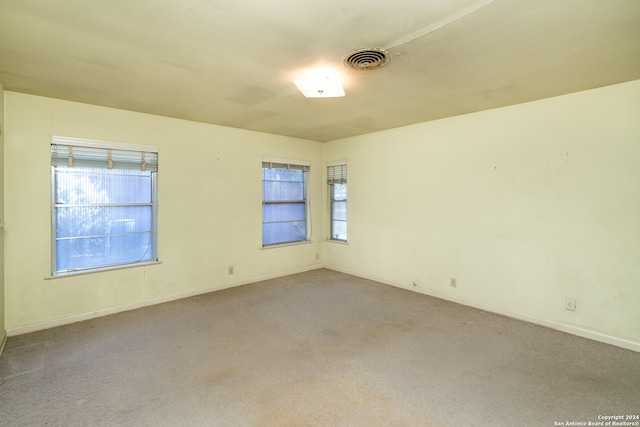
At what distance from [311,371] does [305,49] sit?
2.42 m

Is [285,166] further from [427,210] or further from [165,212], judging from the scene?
[427,210]

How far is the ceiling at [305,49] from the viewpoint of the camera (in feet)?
5.45

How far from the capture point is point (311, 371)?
92.4 inches

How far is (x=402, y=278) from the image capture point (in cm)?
450

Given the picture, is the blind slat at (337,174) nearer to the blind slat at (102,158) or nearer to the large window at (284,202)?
the large window at (284,202)

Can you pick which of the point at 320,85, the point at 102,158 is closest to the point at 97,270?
the point at 102,158

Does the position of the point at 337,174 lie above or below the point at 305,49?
below

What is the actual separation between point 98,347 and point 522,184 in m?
4.62

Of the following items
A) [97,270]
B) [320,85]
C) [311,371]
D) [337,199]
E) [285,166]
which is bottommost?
[311,371]

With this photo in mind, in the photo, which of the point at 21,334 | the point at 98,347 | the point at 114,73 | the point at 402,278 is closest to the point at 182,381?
the point at 98,347

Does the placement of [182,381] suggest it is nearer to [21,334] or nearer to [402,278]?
[21,334]

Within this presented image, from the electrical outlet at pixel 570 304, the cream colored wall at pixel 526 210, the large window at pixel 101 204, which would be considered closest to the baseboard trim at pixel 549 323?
the cream colored wall at pixel 526 210

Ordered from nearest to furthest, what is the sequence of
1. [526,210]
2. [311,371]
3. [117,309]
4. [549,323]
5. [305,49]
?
[305,49]
[311,371]
[549,323]
[526,210]
[117,309]

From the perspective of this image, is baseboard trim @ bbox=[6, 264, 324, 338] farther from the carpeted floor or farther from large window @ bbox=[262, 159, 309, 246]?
large window @ bbox=[262, 159, 309, 246]
